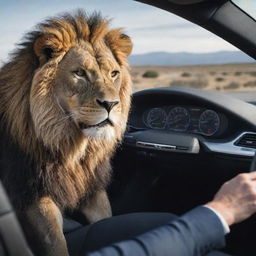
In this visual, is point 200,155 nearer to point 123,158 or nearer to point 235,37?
point 123,158

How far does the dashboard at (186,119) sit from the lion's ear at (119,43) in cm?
85

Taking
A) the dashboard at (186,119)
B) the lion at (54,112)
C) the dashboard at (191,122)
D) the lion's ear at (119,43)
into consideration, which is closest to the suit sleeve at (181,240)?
the lion at (54,112)

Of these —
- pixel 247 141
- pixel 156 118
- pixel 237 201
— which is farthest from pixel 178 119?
pixel 237 201

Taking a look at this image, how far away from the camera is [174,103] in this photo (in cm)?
366

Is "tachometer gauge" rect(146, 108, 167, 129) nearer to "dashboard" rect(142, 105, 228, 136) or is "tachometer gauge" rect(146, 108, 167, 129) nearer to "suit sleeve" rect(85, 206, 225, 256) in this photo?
"dashboard" rect(142, 105, 228, 136)

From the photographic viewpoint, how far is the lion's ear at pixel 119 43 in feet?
8.77

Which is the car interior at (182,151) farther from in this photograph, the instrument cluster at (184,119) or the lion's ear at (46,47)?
the lion's ear at (46,47)

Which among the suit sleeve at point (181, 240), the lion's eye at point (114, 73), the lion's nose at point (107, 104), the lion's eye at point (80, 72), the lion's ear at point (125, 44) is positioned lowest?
the suit sleeve at point (181, 240)

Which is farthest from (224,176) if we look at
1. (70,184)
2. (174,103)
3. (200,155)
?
(70,184)

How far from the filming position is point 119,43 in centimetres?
272

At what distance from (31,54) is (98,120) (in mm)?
440

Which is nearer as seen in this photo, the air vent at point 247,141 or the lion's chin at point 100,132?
the lion's chin at point 100,132

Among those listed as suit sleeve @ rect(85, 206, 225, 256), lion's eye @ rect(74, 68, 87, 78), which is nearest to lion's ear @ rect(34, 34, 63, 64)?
lion's eye @ rect(74, 68, 87, 78)

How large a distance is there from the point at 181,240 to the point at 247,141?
1844 mm
